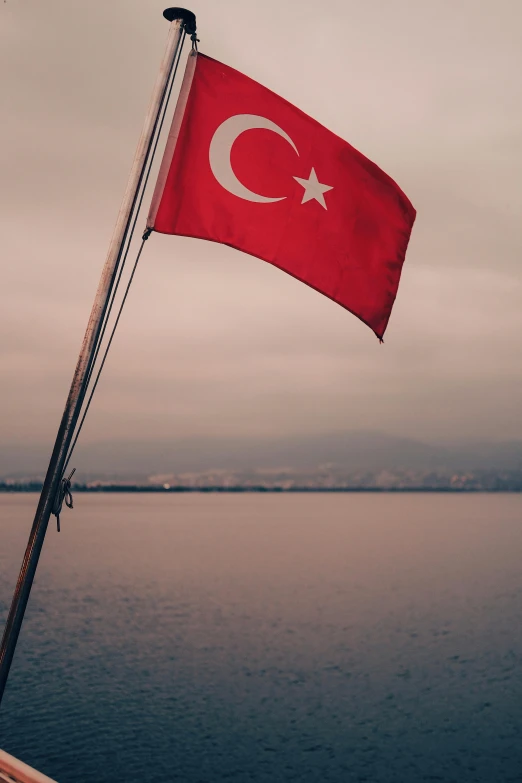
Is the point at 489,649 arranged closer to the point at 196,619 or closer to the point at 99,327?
the point at 196,619

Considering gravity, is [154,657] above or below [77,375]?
below

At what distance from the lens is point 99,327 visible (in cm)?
600

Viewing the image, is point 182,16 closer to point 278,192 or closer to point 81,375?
point 278,192

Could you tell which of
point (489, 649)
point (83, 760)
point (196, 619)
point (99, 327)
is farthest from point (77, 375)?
point (196, 619)

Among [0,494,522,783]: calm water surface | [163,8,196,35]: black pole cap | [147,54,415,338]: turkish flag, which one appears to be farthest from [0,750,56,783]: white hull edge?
[0,494,522,783]: calm water surface

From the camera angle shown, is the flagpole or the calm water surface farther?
the calm water surface

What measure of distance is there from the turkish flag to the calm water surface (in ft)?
70.1

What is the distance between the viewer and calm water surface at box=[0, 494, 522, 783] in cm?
2505

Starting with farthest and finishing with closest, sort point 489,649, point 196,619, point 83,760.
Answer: point 196,619
point 489,649
point 83,760

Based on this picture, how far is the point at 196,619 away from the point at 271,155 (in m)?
48.0

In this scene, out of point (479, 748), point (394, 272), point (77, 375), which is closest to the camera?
point (77, 375)

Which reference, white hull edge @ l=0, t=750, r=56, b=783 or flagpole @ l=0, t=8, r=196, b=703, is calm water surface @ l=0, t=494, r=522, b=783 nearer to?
white hull edge @ l=0, t=750, r=56, b=783

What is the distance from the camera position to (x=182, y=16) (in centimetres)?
626

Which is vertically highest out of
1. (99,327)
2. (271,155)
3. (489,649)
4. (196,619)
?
(271,155)
